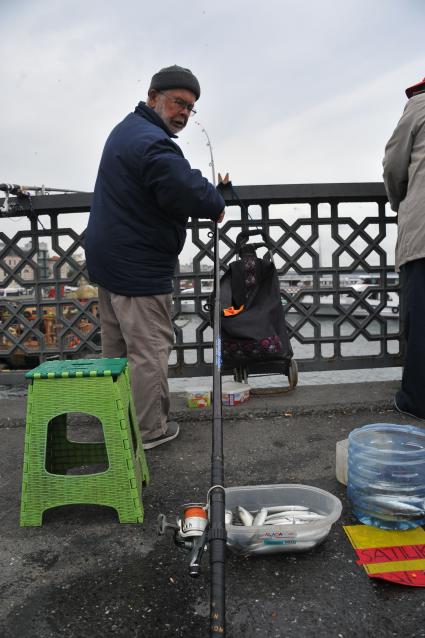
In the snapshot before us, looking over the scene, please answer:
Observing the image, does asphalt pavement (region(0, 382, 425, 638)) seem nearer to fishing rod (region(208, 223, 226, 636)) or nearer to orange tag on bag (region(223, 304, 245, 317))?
fishing rod (region(208, 223, 226, 636))

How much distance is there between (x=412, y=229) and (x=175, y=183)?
4.77 ft

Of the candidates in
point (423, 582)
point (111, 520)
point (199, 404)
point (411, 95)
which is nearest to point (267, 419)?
point (199, 404)

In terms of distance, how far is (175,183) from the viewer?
2.33m

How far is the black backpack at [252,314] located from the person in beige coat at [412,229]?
0.79 m

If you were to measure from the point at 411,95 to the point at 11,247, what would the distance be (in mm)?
2889

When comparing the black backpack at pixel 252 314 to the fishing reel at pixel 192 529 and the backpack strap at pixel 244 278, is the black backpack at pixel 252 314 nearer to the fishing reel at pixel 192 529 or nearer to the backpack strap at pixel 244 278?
the backpack strap at pixel 244 278

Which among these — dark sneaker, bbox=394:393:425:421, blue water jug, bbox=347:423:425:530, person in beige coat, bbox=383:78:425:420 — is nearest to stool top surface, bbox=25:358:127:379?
blue water jug, bbox=347:423:425:530

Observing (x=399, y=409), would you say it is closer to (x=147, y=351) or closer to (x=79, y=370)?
(x=147, y=351)

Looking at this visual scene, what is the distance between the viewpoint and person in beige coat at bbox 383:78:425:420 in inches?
113

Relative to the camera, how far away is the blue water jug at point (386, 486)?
1.83m

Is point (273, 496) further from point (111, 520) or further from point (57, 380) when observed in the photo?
point (57, 380)

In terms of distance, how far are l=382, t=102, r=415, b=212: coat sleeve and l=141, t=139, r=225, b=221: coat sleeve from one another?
1247mm

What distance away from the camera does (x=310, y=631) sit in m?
1.33

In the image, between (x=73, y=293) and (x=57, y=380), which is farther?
(x=73, y=293)
